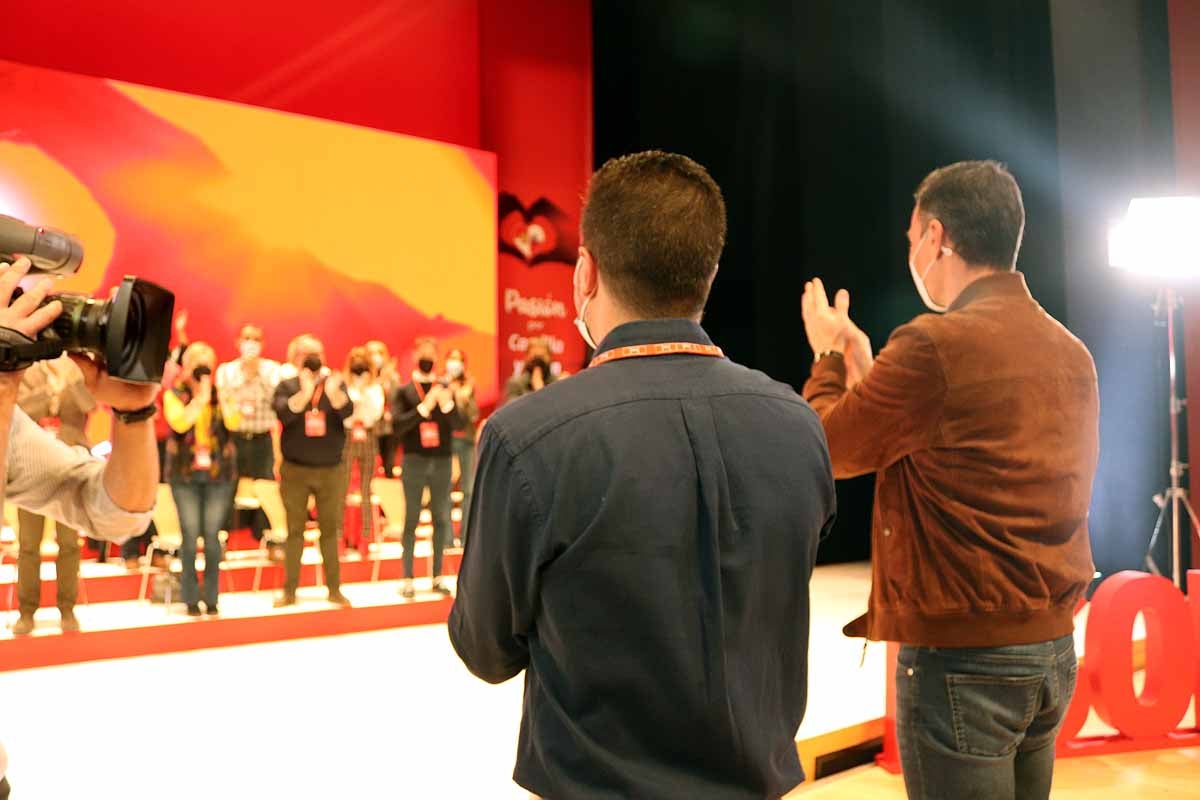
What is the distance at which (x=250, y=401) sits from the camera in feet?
20.4

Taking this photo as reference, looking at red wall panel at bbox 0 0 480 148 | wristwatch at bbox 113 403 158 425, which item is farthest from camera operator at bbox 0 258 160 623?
red wall panel at bbox 0 0 480 148

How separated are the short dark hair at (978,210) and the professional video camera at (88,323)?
45.5 inches

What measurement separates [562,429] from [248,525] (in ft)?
23.0

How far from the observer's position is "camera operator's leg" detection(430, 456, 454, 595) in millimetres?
6613

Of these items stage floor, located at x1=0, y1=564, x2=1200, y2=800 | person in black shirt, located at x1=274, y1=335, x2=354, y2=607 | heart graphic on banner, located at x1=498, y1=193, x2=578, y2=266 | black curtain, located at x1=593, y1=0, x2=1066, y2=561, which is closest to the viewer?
stage floor, located at x1=0, y1=564, x2=1200, y2=800

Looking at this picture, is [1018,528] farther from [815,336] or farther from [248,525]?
[248,525]

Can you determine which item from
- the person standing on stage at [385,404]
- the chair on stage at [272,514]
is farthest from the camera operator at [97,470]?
the person standing on stage at [385,404]

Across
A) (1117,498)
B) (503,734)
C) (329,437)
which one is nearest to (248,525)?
(329,437)

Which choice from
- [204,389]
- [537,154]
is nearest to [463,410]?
[204,389]

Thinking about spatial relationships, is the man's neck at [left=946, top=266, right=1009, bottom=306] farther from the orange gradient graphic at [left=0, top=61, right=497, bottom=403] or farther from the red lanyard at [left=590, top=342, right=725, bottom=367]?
the orange gradient graphic at [left=0, top=61, right=497, bottom=403]

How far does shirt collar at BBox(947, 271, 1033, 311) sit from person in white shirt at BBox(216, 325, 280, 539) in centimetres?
509

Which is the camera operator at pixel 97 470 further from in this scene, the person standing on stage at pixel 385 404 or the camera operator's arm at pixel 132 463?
the person standing on stage at pixel 385 404

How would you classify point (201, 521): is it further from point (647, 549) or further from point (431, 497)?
point (647, 549)

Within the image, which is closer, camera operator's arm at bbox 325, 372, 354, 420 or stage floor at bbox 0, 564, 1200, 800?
stage floor at bbox 0, 564, 1200, 800
